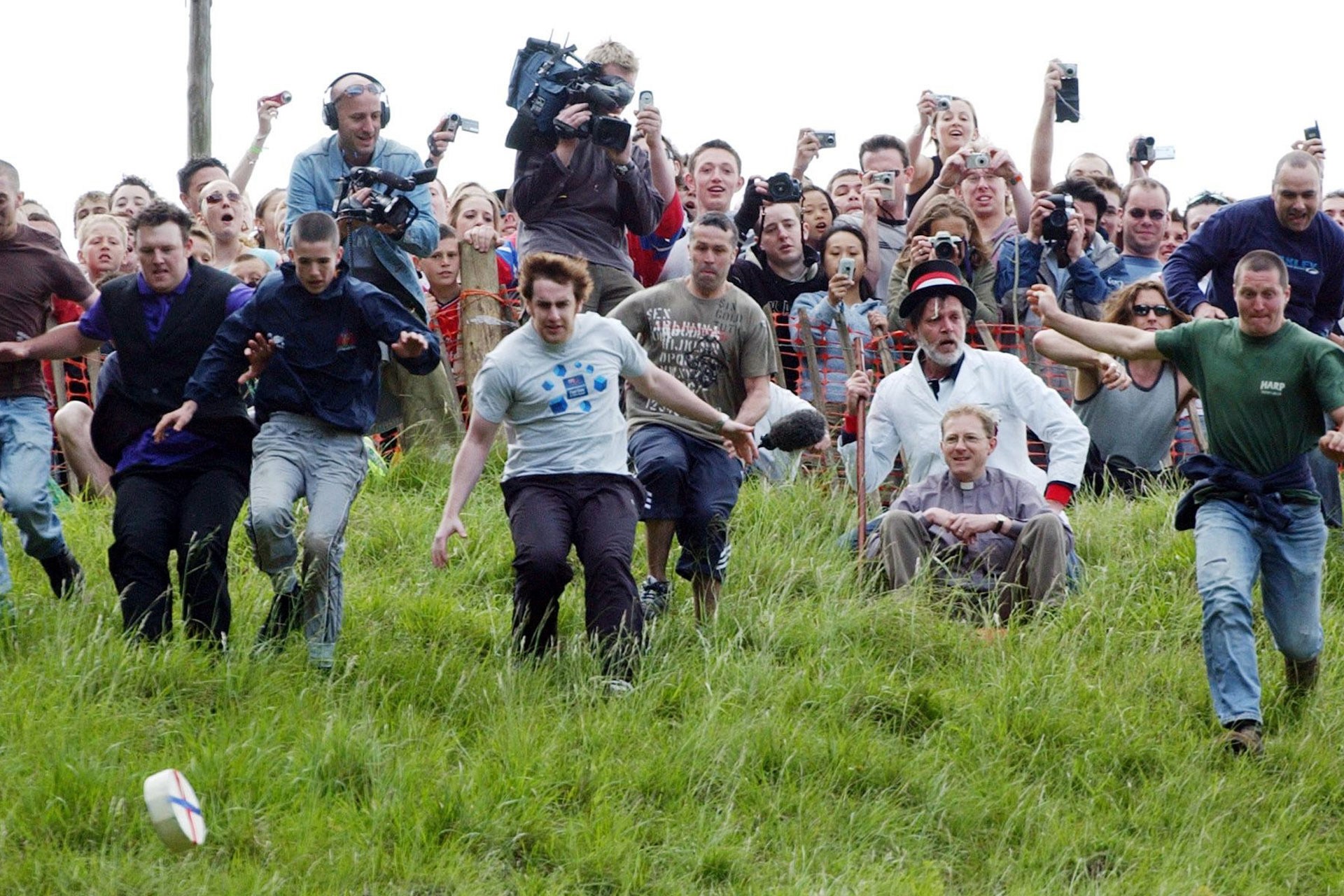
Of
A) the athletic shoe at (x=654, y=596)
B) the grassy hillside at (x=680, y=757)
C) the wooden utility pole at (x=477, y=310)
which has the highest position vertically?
the wooden utility pole at (x=477, y=310)

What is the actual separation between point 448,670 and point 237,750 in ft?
4.31

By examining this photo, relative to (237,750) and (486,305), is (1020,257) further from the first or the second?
(237,750)

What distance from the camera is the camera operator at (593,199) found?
10.0 m

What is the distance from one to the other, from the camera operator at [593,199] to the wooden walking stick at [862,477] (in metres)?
1.58

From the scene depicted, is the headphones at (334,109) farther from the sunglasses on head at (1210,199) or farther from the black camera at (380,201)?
the sunglasses on head at (1210,199)

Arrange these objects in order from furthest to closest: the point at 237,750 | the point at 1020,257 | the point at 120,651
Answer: the point at 1020,257, the point at 120,651, the point at 237,750

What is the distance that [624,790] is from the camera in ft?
21.8

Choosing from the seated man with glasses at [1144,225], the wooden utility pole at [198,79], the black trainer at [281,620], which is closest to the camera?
the black trainer at [281,620]

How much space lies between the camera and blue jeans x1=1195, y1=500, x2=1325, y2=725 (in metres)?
7.31

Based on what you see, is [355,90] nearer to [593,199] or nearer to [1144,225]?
[593,199]

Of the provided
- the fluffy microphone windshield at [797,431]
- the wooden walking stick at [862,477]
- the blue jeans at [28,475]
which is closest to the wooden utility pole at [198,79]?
the blue jeans at [28,475]

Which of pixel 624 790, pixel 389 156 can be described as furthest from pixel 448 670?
pixel 389 156

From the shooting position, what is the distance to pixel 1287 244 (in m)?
9.65

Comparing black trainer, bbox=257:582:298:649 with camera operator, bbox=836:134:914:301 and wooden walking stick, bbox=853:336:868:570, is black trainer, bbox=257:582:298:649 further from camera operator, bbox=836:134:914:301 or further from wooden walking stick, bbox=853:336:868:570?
camera operator, bbox=836:134:914:301
